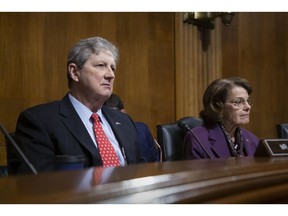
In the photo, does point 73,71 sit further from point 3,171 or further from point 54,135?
point 3,171

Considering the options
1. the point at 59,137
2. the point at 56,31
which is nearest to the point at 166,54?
the point at 56,31

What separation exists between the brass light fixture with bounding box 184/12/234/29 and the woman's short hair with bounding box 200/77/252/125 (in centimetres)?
139

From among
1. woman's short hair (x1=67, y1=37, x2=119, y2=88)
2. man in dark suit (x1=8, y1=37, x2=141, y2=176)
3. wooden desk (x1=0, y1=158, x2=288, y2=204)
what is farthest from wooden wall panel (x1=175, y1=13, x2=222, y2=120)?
wooden desk (x1=0, y1=158, x2=288, y2=204)

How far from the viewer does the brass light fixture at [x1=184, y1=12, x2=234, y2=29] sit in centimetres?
452

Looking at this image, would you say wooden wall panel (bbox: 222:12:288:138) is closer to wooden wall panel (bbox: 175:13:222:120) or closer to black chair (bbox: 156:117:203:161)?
wooden wall panel (bbox: 175:13:222:120)

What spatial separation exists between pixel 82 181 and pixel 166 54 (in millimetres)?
3690

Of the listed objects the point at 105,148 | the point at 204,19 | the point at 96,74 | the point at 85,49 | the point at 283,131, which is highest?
the point at 204,19

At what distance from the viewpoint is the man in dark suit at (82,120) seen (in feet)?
7.06

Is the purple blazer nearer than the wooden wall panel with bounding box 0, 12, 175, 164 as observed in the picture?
Yes

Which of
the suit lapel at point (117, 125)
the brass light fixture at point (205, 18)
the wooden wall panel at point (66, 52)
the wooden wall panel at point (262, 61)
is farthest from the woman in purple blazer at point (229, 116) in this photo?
the wooden wall panel at point (262, 61)

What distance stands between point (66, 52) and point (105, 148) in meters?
1.96

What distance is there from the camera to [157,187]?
951mm

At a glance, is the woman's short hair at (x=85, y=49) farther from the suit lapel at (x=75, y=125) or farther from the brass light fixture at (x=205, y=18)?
the brass light fixture at (x=205, y=18)

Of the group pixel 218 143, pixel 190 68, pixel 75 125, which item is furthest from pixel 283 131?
pixel 75 125
